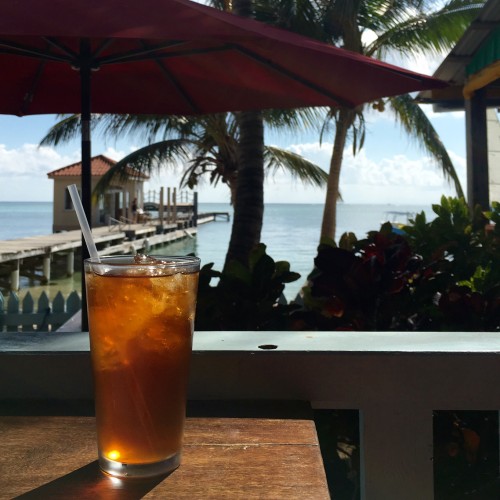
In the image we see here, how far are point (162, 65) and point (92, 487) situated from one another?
2564 millimetres

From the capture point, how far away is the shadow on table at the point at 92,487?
0.58 metres

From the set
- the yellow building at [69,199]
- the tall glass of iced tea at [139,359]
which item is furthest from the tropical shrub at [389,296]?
the yellow building at [69,199]

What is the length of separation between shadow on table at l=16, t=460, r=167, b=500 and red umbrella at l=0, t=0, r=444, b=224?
47.6 inches

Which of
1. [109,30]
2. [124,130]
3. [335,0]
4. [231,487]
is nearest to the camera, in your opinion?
[231,487]

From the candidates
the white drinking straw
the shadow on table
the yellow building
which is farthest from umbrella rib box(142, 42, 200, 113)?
the yellow building

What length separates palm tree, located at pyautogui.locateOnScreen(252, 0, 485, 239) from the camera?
813cm

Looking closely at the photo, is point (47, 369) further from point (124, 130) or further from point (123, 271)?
point (124, 130)

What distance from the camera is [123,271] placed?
0.65 metres

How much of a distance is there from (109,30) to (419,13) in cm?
969

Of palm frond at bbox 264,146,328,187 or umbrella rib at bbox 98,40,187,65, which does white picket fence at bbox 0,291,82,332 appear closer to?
umbrella rib at bbox 98,40,187,65

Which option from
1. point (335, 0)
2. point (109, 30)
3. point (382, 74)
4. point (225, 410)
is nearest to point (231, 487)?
point (225, 410)

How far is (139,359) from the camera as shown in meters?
0.65

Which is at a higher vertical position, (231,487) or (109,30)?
(109,30)

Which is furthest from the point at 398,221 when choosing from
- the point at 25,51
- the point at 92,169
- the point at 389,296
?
the point at 389,296
